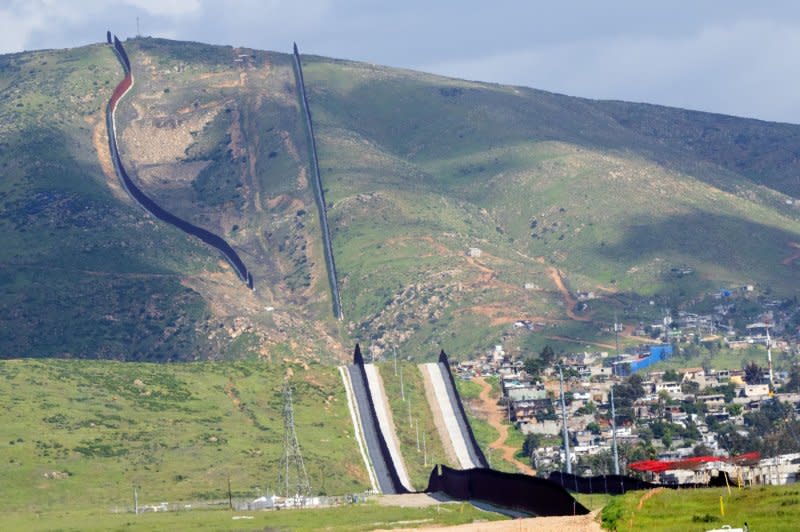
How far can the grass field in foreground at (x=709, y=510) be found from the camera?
5712 centimetres

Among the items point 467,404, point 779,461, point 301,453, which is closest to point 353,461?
point 301,453

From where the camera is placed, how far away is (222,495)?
121250mm

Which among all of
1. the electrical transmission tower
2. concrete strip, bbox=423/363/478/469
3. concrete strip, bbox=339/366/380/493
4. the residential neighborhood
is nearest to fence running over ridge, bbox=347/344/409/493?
concrete strip, bbox=339/366/380/493

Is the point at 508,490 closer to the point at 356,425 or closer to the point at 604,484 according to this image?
the point at 604,484

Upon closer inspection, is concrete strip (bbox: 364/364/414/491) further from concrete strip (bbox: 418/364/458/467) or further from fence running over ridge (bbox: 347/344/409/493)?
concrete strip (bbox: 418/364/458/467)

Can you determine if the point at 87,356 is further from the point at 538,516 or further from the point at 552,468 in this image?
the point at 538,516

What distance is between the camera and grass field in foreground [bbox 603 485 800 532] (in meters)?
57.1

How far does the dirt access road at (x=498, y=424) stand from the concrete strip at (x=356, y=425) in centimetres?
1080

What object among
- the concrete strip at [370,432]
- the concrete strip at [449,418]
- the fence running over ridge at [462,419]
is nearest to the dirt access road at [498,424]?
the fence running over ridge at [462,419]

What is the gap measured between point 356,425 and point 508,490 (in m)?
56.9

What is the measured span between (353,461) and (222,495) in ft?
52.4

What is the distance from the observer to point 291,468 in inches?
5074

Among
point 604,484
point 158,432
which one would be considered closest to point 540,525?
point 604,484

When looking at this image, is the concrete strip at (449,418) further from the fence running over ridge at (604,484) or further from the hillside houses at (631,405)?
the fence running over ridge at (604,484)
